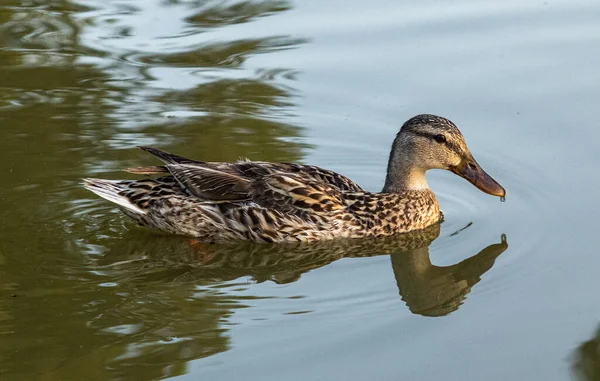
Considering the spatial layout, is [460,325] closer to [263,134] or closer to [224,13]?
[263,134]

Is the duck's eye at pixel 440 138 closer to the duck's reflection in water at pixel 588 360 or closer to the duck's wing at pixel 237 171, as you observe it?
the duck's wing at pixel 237 171

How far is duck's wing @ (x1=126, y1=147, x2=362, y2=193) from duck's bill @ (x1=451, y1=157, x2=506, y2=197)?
0.91 metres

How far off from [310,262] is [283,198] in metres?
0.71

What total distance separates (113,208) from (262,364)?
334 cm

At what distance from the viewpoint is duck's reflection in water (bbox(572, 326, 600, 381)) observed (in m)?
6.84

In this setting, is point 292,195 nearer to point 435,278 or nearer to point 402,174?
point 402,174

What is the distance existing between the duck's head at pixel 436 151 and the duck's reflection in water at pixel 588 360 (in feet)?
8.14

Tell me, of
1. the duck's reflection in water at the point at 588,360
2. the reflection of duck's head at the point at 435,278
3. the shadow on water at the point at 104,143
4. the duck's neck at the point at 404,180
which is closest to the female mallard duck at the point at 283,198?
the duck's neck at the point at 404,180

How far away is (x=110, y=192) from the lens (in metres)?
9.27

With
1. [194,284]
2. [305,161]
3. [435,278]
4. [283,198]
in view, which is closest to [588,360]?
[435,278]

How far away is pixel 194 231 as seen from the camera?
9.38 m

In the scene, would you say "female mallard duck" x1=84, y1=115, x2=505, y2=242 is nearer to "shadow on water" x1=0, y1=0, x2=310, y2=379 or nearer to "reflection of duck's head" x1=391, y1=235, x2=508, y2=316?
"shadow on water" x1=0, y1=0, x2=310, y2=379

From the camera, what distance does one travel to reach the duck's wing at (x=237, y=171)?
9.46 m

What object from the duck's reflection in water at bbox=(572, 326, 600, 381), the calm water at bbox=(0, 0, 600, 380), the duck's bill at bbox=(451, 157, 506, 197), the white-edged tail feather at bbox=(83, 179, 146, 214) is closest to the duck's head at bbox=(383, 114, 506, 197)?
the duck's bill at bbox=(451, 157, 506, 197)
